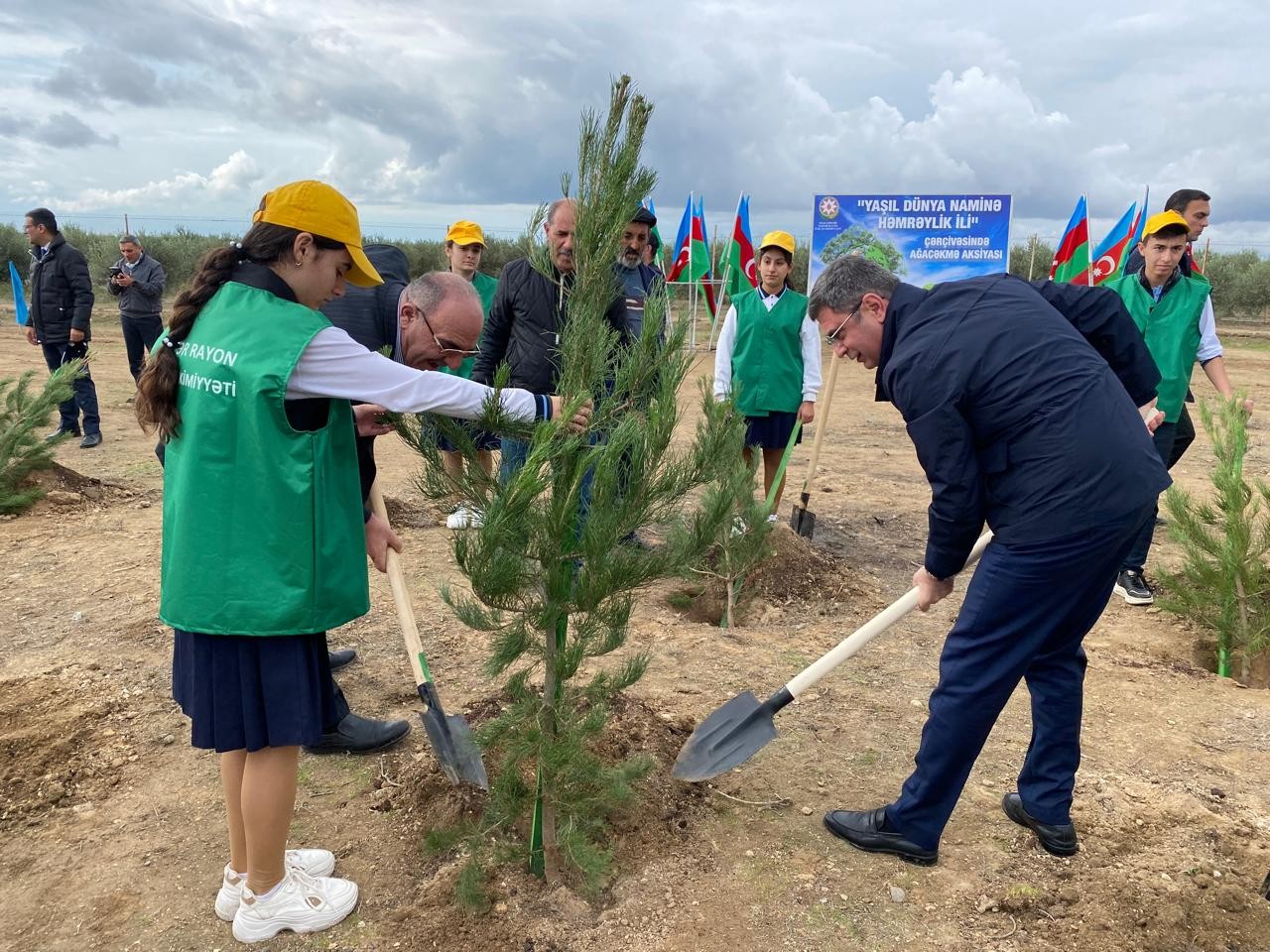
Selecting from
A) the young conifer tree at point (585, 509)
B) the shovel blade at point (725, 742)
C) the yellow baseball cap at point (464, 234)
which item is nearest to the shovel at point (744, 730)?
the shovel blade at point (725, 742)

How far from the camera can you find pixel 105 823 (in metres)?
2.91

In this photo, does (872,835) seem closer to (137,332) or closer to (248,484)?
(248,484)

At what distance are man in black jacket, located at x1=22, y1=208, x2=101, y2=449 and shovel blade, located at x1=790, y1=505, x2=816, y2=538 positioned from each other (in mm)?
6597

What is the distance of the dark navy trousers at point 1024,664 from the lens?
245 cm

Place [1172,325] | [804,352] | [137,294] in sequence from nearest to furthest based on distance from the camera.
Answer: [1172,325] < [804,352] < [137,294]

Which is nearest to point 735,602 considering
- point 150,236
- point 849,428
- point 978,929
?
point 978,929

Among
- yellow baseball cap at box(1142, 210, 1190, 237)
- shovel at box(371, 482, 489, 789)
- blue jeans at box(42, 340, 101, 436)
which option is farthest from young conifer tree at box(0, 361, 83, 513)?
yellow baseball cap at box(1142, 210, 1190, 237)

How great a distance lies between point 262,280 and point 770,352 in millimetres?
4064

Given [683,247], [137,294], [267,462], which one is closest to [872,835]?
[267,462]

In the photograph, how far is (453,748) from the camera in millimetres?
2709

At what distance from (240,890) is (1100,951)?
2.38 m

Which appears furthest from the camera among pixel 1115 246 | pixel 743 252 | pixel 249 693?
pixel 743 252

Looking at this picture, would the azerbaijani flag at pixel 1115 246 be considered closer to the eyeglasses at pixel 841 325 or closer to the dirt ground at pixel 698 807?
the dirt ground at pixel 698 807

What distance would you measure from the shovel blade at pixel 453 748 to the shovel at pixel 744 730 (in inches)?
28.0
